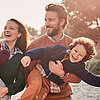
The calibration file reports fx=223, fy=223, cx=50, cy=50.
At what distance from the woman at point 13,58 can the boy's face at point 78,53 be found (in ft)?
2.42

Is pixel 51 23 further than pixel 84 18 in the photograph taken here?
No

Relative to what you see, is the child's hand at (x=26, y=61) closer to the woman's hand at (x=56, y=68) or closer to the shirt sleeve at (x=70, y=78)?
the woman's hand at (x=56, y=68)

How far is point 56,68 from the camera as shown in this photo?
317 centimetres

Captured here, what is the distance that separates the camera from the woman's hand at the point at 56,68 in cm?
316

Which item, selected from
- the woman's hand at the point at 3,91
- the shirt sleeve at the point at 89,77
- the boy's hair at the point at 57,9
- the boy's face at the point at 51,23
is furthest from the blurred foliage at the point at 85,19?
the woman's hand at the point at 3,91

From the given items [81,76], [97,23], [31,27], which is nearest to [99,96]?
[81,76]

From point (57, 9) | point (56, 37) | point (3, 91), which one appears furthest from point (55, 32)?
point (3, 91)

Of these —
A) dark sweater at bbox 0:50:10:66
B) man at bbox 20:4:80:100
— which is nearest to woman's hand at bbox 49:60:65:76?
man at bbox 20:4:80:100

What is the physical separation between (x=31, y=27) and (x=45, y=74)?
45361 mm

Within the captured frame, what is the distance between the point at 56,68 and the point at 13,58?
0.62 meters

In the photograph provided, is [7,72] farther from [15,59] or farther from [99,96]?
[99,96]

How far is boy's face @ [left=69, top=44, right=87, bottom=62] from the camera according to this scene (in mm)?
3160

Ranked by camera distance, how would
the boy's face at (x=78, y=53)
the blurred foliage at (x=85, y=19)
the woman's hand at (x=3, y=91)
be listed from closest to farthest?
the woman's hand at (x=3, y=91)
the boy's face at (x=78, y=53)
the blurred foliage at (x=85, y=19)

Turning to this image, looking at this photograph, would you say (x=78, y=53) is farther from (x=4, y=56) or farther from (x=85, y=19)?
(x=85, y=19)
